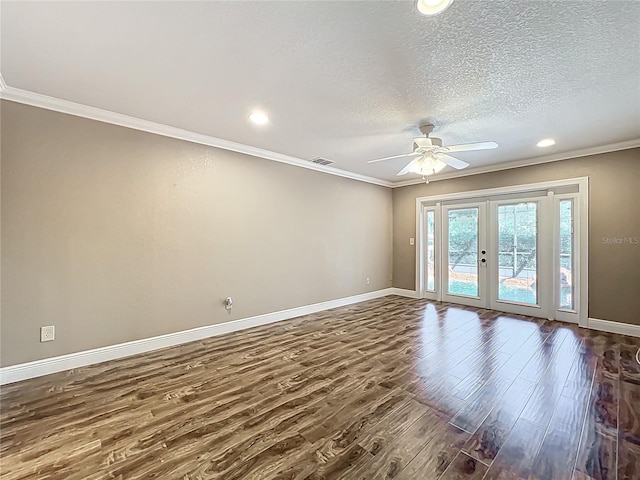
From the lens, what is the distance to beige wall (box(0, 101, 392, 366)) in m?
2.69

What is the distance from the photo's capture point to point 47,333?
2.79m

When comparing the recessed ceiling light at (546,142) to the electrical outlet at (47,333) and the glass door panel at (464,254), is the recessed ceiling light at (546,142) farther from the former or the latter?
the electrical outlet at (47,333)

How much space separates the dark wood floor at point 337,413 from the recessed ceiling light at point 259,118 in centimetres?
267

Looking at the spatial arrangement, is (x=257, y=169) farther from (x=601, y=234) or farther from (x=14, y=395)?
(x=601, y=234)

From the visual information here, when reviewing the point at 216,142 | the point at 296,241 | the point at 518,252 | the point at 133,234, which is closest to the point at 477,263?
the point at 518,252

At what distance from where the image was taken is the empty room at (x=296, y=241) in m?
1.76

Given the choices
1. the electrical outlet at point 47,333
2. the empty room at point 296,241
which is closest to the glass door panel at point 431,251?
the empty room at point 296,241

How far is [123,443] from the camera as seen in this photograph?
1.84 m

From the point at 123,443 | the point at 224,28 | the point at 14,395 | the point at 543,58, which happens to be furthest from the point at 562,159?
the point at 14,395

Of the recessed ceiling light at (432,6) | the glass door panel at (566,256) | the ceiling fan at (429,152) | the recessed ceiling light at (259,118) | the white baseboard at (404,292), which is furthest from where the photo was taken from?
the white baseboard at (404,292)

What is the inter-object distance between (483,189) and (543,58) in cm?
352

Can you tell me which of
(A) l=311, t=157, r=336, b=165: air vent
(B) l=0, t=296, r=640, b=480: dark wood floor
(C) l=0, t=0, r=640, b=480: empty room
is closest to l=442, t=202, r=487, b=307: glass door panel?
(C) l=0, t=0, r=640, b=480: empty room

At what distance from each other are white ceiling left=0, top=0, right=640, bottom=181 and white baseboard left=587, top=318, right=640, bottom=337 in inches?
101

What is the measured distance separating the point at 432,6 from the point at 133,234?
3.47 metres
